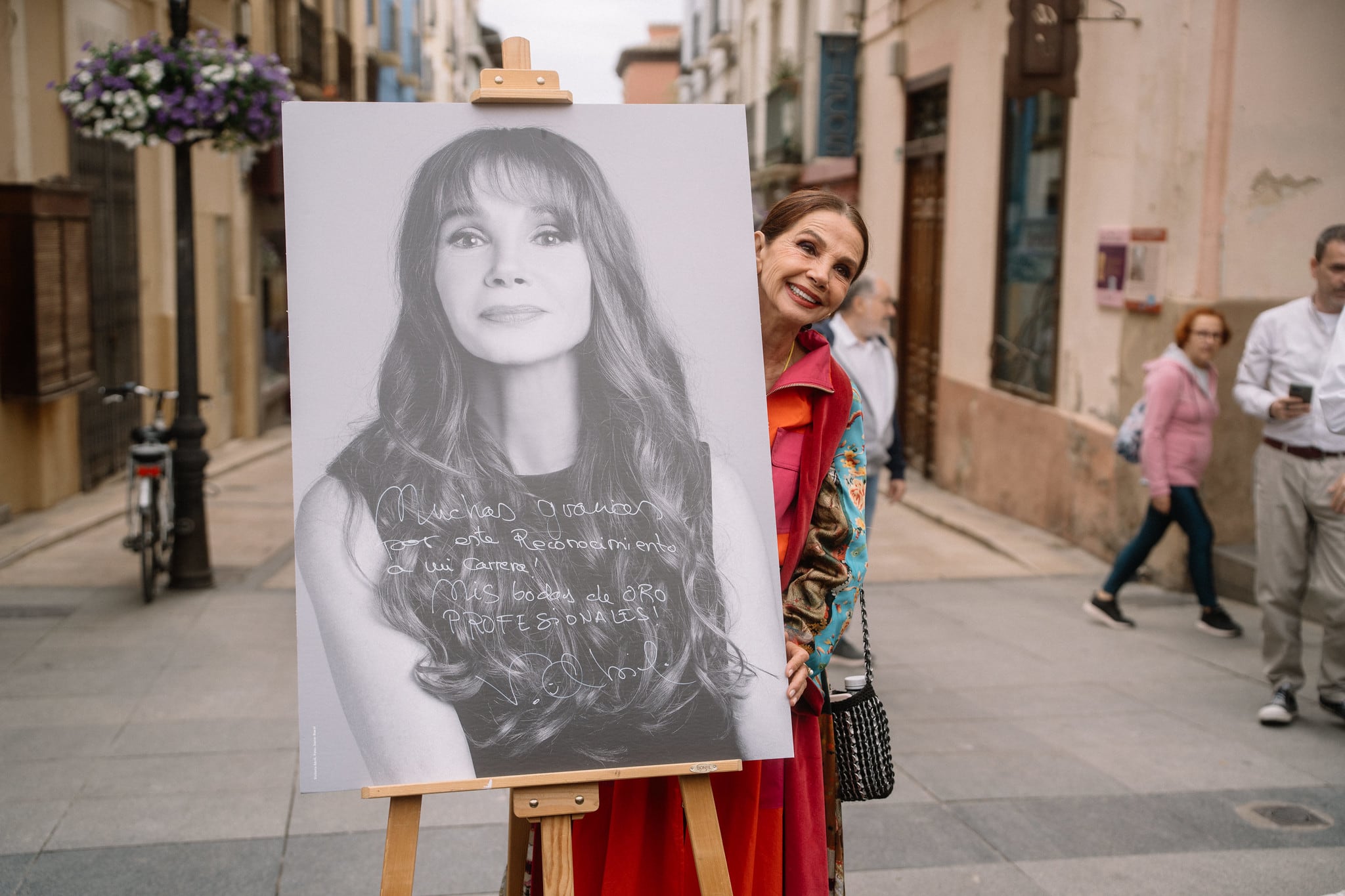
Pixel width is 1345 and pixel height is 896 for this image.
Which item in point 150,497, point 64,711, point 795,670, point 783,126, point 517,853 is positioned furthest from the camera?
point 783,126

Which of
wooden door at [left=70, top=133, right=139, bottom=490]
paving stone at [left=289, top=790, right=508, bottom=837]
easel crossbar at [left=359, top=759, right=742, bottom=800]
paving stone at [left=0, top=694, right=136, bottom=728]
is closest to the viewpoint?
easel crossbar at [left=359, top=759, right=742, bottom=800]

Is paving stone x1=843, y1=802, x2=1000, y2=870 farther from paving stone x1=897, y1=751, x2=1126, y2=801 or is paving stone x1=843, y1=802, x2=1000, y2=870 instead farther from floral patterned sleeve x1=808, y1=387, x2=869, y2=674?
floral patterned sleeve x1=808, y1=387, x2=869, y2=674

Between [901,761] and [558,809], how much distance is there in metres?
2.69

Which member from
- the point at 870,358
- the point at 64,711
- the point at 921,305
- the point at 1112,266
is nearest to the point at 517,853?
the point at 64,711

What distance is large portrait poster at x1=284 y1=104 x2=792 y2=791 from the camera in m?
2.33

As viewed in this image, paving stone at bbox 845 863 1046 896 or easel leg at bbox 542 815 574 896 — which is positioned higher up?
easel leg at bbox 542 815 574 896

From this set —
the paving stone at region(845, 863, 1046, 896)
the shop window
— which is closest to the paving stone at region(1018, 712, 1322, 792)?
the paving stone at region(845, 863, 1046, 896)

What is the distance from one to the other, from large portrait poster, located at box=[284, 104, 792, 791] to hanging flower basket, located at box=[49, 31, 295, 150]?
5022 mm

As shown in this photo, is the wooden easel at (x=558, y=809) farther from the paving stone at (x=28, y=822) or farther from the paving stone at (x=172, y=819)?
the paving stone at (x=28, y=822)

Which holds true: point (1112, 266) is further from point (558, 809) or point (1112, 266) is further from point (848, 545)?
point (558, 809)

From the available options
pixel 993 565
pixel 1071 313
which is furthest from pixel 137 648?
pixel 1071 313

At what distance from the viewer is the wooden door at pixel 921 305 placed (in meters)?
12.5

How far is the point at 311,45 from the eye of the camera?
1853 centimetres

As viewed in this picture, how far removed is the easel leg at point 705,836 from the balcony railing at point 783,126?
1783 centimetres
